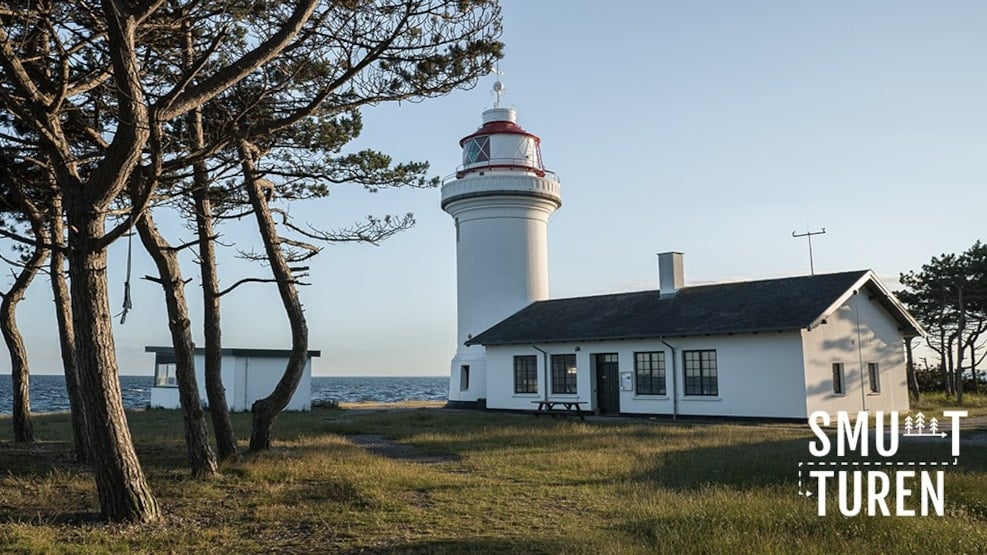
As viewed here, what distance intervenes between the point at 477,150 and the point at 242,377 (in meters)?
11.7

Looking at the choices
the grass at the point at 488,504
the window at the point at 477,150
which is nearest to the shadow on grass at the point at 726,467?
the grass at the point at 488,504

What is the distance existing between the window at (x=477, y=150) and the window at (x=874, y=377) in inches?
559

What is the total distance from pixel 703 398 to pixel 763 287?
3.92 m

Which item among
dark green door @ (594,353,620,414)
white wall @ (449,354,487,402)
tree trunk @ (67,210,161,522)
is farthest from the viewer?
white wall @ (449,354,487,402)

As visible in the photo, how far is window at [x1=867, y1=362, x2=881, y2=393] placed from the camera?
935 inches

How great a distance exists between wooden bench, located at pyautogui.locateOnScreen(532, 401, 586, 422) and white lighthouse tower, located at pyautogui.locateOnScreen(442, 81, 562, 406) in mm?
4617

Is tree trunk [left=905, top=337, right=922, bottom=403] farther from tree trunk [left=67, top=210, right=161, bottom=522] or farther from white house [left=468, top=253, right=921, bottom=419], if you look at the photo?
tree trunk [left=67, top=210, right=161, bottom=522]

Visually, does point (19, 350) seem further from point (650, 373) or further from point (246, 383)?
point (650, 373)

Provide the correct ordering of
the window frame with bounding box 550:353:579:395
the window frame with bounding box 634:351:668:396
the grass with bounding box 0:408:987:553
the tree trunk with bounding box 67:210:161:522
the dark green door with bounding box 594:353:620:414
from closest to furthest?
the grass with bounding box 0:408:987:553, the tree trunk with bounding box 67:210:161:522, the window frame with bounding box 634:351:668:396, the dark green door with bounding box 594:353:620:414, the window frame with bounding box 550:353:579:395

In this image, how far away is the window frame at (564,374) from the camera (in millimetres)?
26391

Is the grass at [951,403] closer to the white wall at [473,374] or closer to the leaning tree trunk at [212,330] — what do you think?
the white wall at [473,374]

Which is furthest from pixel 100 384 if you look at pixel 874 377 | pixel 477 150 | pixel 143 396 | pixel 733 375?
pixel 143 396

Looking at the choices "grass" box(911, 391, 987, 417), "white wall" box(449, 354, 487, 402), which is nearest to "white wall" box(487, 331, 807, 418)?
"white wall" box(449, 354, 487, 402)

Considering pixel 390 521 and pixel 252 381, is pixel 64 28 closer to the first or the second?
pixel 390 521
